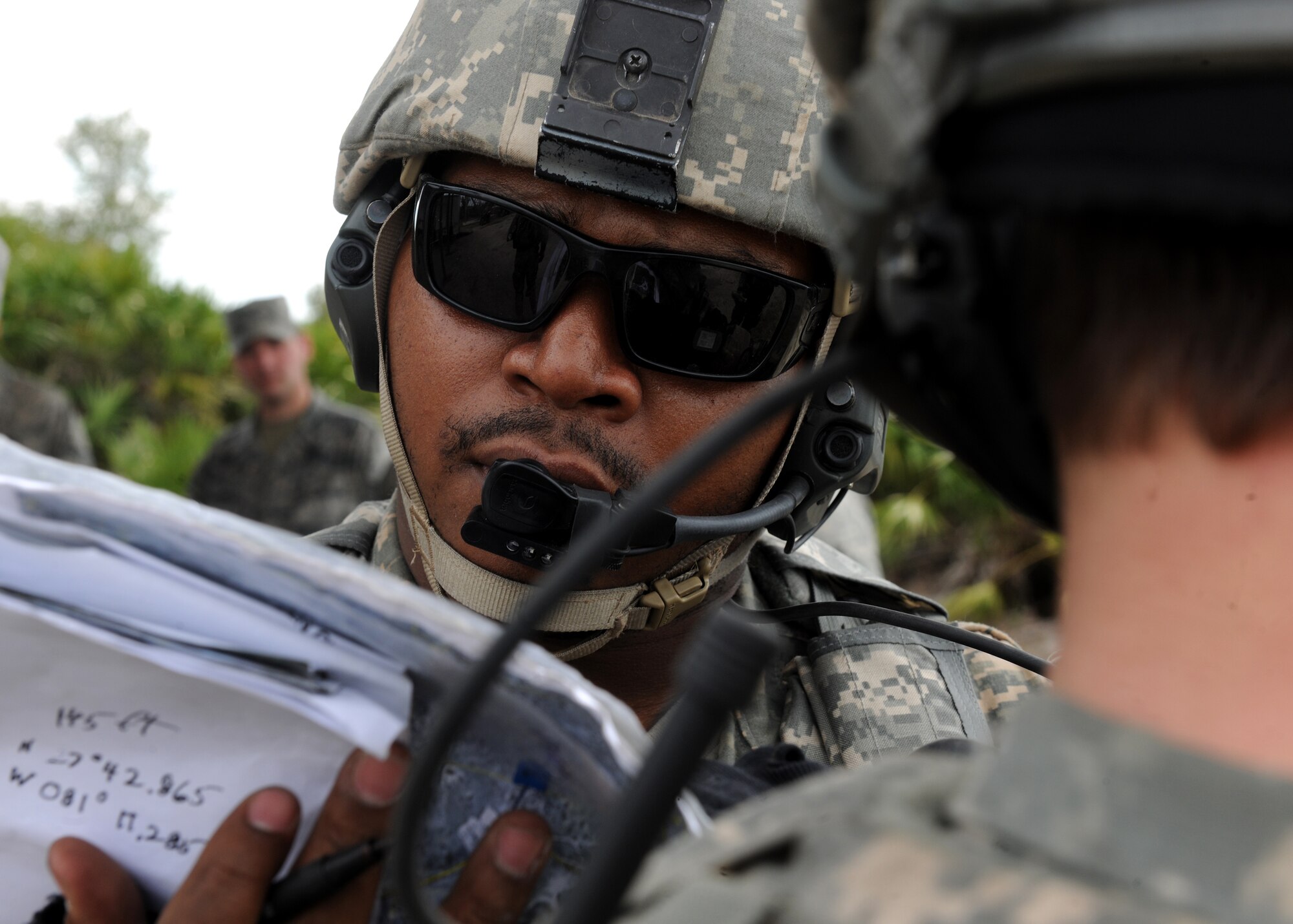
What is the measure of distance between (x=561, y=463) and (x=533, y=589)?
0.22 m

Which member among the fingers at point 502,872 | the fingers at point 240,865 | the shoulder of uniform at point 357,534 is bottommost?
the shoulder of uniform at point 357,534

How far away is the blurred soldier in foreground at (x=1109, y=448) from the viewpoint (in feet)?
1.78

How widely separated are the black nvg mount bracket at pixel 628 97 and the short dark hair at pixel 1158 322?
118 centimetres

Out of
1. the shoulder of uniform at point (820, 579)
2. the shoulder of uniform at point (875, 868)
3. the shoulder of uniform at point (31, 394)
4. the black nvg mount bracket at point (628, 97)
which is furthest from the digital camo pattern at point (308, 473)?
the shoulder of uniform at point (875, 868)

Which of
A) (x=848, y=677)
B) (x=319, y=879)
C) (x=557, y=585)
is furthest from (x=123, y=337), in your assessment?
(x=557, y=585)

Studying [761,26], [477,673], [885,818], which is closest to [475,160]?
[761,26]

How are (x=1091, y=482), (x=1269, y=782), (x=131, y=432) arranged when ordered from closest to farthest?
(x=1269, y=782) → (x=1091, y=482) → (x=131, y=432)

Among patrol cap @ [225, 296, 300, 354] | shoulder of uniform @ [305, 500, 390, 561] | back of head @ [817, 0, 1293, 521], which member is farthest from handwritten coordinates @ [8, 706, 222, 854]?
patrol cap @ [225, 296, 300, 354]

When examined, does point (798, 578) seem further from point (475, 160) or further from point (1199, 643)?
point (1199, 643)

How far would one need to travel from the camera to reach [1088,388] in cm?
63

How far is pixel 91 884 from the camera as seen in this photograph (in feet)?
3.14

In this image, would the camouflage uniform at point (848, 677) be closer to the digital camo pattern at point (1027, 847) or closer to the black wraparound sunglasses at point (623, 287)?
the black wraparound sunglasses at point (623, 287)

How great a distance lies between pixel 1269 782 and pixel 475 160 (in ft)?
5.38

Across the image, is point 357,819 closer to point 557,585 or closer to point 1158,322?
point 557,585
